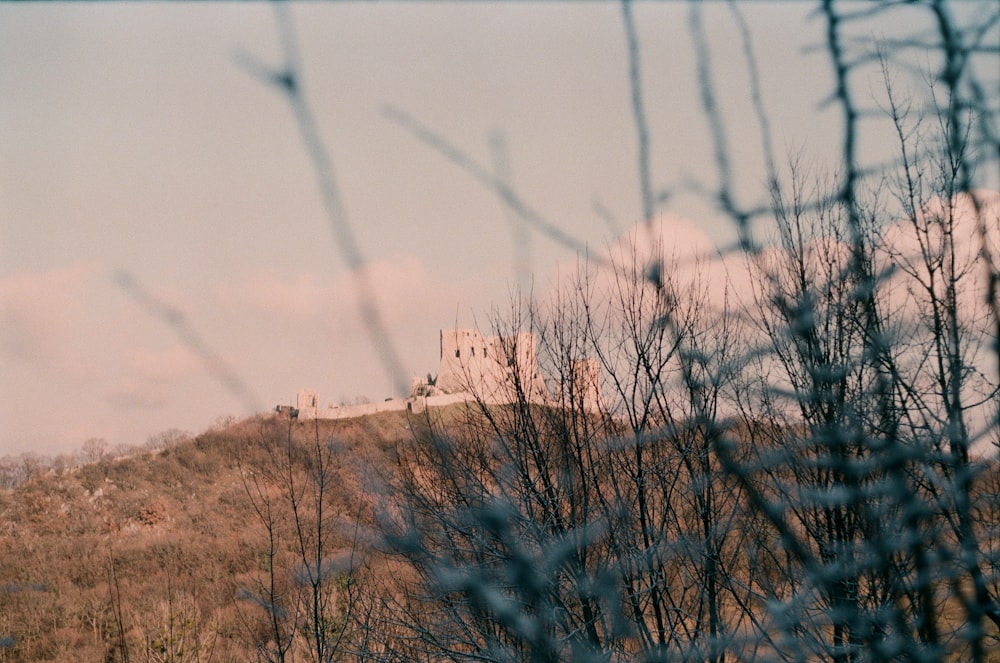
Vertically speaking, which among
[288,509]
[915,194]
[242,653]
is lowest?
[242,653]

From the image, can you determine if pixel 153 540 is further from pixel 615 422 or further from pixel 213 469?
pixel 615 422

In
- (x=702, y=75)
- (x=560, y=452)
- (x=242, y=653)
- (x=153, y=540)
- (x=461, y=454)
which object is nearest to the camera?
(x=702, y=75)

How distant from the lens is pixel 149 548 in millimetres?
25844

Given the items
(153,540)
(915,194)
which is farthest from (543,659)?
(153,540)

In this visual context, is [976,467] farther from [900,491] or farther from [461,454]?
[461,454]

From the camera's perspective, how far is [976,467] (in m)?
0.95

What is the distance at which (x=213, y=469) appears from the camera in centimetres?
3881

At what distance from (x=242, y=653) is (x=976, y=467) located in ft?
49.1

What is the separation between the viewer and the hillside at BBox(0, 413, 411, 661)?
12336 millimetres

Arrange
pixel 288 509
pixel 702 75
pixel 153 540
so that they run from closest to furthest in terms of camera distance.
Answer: pixel 702 75 < pixel 288 509 < pixel 153 540

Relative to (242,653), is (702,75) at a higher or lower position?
higher

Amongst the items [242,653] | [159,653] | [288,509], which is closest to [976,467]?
[159,653]

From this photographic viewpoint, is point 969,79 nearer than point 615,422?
Yes

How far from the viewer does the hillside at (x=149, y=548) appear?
1234 centimetres
